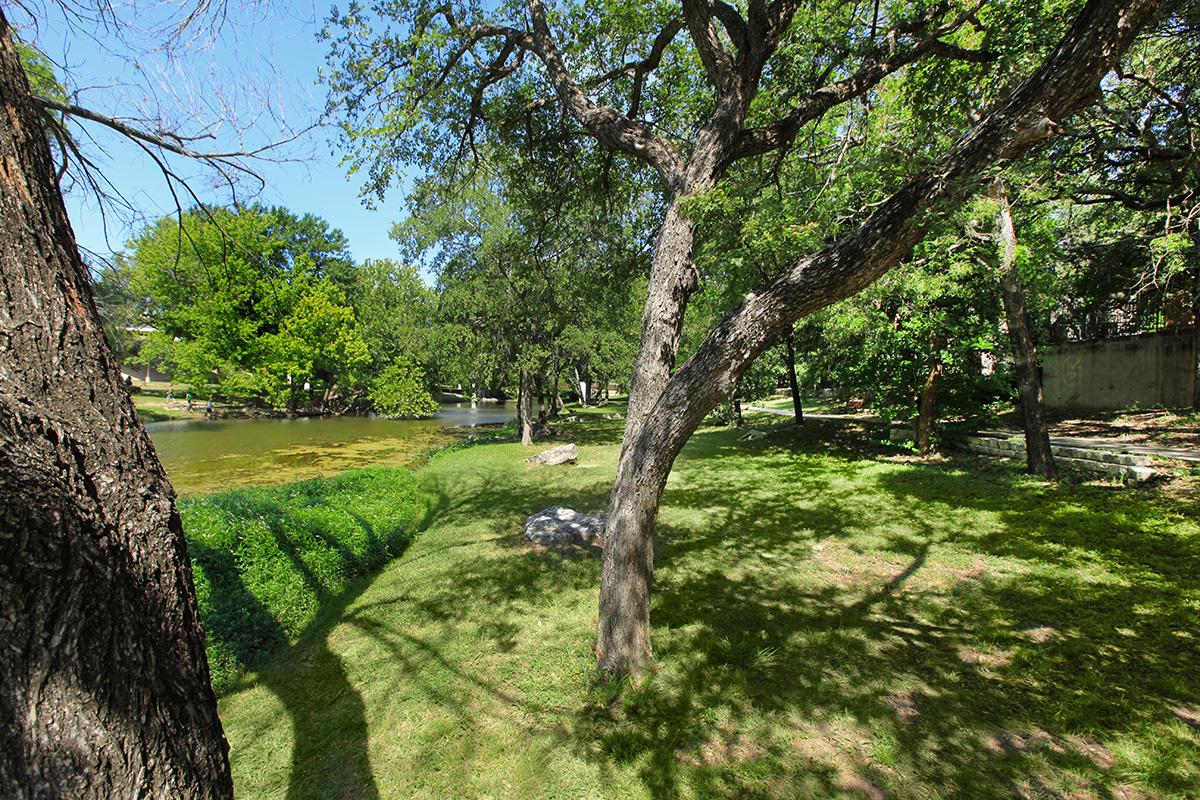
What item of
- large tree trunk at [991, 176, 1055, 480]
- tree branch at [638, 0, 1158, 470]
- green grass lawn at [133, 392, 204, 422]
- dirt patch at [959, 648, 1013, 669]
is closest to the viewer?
tree branch at [638, 0, 1158, 470]

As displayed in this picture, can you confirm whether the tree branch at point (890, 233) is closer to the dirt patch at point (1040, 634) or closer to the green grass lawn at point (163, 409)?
the dirt patch at point (1040, 634)

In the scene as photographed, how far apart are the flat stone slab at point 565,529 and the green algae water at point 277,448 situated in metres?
7.74

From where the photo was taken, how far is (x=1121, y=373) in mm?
12703

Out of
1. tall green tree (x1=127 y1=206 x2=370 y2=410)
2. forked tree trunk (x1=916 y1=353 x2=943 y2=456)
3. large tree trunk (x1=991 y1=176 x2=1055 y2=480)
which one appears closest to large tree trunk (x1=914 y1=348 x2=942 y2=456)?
forked tree trunk (x1=916 y1=353 x2=943 y2=456)

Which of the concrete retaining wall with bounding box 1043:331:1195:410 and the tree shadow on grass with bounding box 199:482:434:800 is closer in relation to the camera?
the tree shadow on grass with bounding box 199:482:434:800

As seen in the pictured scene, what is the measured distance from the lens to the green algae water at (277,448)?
12414mm

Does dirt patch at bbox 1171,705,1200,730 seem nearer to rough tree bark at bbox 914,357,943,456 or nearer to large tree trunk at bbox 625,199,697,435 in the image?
large tree trunk at bbox 625,199,697,435

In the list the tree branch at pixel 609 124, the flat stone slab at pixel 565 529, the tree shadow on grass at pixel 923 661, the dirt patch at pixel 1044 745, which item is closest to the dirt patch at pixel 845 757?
the tree shadow on grass at pixel 923 661

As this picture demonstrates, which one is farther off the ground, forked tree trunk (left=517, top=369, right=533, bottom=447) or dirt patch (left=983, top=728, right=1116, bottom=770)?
forked tree trunk (left=517, top=369, right=533, bottom=447)

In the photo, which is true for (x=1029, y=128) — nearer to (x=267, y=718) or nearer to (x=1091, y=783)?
(x=1091, y=783)

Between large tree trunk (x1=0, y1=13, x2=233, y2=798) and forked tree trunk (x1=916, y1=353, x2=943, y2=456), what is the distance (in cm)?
1149

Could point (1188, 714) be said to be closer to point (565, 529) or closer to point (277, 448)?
point (565, 529)

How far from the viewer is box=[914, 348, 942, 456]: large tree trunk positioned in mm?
9867

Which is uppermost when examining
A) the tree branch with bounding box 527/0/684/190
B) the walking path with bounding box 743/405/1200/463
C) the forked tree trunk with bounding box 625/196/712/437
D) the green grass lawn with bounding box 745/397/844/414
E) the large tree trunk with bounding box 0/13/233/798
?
the tree branch with bounding box 527/0/684/190
